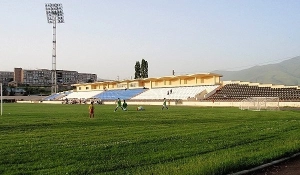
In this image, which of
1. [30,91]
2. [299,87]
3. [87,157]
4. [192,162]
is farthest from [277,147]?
[30,91]

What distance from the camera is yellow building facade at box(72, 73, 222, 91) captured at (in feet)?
268

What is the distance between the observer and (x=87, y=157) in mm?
10555

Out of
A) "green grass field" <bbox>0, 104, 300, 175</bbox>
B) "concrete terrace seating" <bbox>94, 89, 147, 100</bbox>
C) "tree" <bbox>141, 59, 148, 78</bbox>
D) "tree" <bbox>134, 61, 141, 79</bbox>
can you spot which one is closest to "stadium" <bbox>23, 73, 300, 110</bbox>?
"concrete terrace seating" <bbox>94, 89, 147, 100</bbox>

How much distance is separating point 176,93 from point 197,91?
658 centimetres

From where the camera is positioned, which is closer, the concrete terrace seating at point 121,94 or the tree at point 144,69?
the concrete terrace seating at point 121,94

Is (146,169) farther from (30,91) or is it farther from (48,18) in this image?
(30,91)

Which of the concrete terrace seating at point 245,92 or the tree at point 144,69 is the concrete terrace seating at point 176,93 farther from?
the tree at point 144,69

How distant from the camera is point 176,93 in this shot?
3263 inches

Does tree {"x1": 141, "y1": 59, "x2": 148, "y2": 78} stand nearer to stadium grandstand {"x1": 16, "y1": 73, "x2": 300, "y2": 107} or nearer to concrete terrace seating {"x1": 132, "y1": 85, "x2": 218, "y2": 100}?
stadium grandstand {"x1": 16, "y1": 73, "x2": 300, "y2": 107}

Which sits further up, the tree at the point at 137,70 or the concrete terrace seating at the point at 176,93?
the tree at the point at 137,70

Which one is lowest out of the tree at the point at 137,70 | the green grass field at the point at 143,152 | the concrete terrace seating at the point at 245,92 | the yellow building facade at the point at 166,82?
the green grass field at the point at 143,152

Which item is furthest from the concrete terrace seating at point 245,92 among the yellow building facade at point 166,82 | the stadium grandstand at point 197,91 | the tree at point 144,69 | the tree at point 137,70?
the tree at point 137,70

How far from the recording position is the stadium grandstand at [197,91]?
6581 centimetres

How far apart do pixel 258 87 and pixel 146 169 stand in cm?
6778
